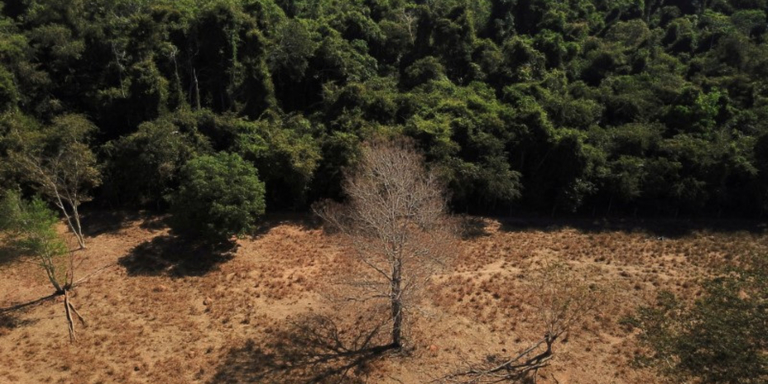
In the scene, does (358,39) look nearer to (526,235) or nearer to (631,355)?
(526,235)

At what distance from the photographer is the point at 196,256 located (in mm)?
28578

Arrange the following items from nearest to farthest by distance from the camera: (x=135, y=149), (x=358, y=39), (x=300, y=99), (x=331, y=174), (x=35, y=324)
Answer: (x=35, y=324), (x=135, y=149), (x=331, y=174), (x=300, y=99), (x=358, y=39)

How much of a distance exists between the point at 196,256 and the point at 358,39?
92.0 ft

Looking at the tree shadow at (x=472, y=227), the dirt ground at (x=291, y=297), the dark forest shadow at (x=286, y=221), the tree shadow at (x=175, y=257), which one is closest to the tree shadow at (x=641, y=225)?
the dirt ground at (x=291, y=297)

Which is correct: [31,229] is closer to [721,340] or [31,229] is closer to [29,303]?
[29,303]

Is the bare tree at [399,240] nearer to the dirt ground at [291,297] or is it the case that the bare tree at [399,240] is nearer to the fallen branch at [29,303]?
the dirt ground at [291,297]

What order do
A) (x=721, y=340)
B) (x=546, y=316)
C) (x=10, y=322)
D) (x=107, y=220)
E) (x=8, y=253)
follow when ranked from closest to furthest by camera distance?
(x=721, y=340) < (x=546, y=316) < (x=10, y=322) < (x=8, y=253) < (x=107, y=220)

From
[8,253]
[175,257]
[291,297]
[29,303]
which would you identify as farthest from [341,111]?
[29,303]

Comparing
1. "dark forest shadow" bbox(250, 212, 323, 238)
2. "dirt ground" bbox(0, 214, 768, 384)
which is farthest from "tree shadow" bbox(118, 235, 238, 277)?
"dark forest shadow" bbox(250, 212, 323, 238)

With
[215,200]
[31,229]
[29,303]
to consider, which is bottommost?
[29,303]

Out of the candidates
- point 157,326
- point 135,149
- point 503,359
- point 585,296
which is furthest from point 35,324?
point 585,296

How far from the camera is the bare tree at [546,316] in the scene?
63.0ft

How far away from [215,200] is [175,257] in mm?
4614

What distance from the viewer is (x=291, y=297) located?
25.0 m
